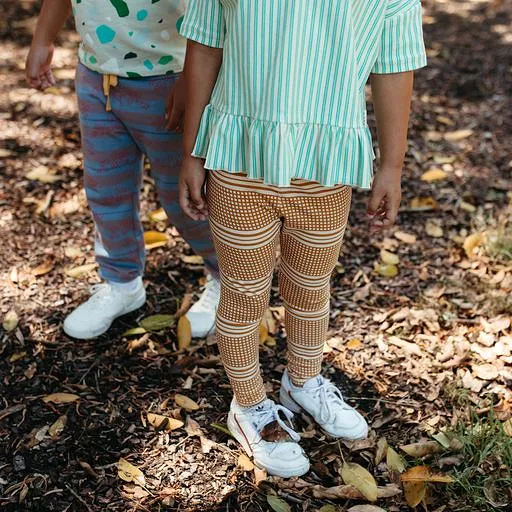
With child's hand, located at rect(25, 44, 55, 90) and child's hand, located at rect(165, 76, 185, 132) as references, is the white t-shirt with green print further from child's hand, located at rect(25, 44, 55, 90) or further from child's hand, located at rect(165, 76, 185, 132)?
child's hand, located at rect(25, 44, 55, 90)

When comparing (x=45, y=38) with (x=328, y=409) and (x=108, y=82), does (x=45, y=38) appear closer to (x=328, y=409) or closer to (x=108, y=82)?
(x=108, y=82)

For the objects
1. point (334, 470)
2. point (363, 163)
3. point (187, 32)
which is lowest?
point (334, 470)

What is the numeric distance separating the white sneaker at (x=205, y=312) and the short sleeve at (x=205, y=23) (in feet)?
3.93

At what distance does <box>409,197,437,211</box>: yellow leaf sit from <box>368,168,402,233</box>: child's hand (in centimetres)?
169

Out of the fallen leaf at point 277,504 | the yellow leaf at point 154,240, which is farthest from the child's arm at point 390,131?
the yellow leaf at point 154,240

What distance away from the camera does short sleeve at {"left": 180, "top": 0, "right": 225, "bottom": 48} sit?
5.66 feet

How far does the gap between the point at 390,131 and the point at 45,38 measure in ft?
4.12

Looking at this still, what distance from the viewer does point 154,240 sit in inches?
128

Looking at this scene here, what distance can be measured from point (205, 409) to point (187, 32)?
1.28 meters

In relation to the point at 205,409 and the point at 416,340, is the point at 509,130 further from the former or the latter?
the point at 205,409

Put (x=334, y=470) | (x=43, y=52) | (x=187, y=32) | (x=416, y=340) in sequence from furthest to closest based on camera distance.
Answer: (x=416, y=340), (x=43, y=52), (x=334, y=470), (x=187, y=32)

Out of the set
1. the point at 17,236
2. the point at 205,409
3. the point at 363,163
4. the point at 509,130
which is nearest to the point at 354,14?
the point at 363,163

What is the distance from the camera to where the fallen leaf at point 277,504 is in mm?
2100

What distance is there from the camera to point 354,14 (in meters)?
1.64
